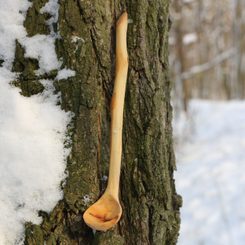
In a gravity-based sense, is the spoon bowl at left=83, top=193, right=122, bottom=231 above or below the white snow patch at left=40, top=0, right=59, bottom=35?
below

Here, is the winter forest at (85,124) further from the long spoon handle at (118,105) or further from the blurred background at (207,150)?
the blurred background at (207,150)

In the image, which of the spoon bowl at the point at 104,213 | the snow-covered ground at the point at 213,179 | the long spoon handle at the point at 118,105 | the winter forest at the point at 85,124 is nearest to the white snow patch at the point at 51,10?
the winter forest at the point at 85,124

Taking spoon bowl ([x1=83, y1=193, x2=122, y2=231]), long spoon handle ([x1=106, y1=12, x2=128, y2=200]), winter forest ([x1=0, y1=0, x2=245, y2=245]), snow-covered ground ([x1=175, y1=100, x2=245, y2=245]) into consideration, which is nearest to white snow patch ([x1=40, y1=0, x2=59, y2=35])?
winter forest ([x1=0, y1=0, x2=245, y2=245])

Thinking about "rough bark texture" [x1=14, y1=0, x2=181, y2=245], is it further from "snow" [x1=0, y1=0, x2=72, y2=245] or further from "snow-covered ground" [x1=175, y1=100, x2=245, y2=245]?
"snow-covered ground" [x1=175, y1=100, x2=245, y2=245]

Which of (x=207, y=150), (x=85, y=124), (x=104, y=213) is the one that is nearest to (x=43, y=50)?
(x=85, y=124)

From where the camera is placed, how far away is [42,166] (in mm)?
971

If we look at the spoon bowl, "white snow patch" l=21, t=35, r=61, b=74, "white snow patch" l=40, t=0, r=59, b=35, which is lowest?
the spoon bowl

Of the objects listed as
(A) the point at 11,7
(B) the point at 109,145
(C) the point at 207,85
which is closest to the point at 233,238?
(B) the point at 109,145

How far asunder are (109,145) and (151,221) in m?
0.21

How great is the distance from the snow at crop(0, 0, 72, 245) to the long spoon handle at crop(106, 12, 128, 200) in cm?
10

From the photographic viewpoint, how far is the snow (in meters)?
0.96

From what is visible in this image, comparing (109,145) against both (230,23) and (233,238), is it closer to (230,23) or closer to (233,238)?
(233,238)

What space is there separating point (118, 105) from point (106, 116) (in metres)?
0.04

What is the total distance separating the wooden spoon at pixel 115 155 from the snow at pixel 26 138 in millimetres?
88
